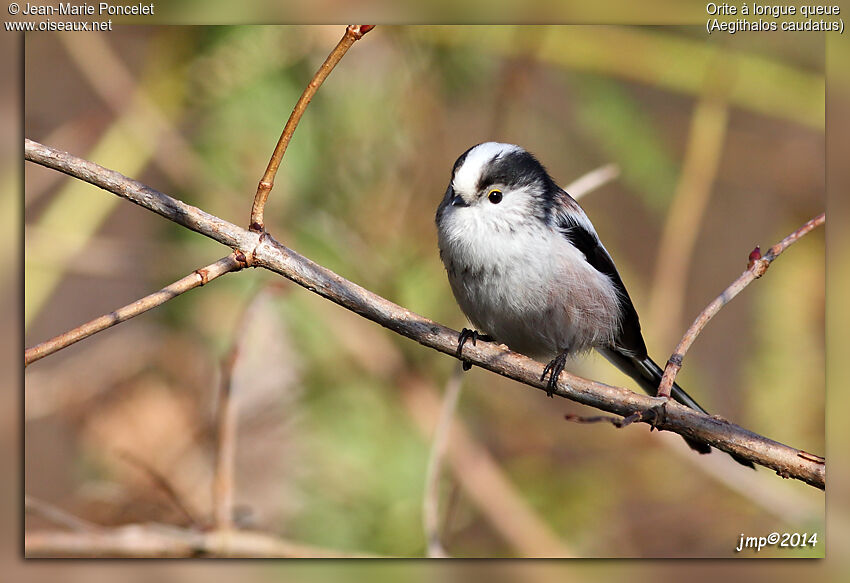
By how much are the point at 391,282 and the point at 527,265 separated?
64 centimetres

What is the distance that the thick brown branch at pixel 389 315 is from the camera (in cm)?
136

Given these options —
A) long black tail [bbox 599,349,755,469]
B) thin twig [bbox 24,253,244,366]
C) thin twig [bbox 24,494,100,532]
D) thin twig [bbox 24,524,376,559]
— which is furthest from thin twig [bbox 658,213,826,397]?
thin twig [bbox 24,494,100,532]

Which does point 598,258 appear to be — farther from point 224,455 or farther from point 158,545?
point 158,545

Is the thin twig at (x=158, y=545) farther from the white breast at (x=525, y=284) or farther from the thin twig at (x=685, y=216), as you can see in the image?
the thin twig at (x=685, y=216)

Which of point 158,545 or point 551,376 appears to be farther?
point 158,545

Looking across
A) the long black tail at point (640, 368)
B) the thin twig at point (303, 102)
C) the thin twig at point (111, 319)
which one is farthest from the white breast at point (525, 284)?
the thin twig at point (111, 319)

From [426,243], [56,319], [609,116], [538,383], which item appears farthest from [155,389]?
[609,116]

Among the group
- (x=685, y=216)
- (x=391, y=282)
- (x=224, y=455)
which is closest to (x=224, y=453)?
(x=224, y=455)

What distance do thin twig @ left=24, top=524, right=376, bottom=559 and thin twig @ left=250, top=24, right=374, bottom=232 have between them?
95 centimetres

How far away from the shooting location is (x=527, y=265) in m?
1.85

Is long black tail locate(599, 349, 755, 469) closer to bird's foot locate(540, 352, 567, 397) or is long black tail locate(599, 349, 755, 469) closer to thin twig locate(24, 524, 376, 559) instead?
bird's foot locate(540, 352, 567, 397)

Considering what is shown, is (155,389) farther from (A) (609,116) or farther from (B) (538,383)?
(A) (609,116)

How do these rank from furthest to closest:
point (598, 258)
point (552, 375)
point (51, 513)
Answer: point (598, 258)
point (51, 513)
point (552, 375)

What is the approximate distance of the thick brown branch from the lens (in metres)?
1.36
